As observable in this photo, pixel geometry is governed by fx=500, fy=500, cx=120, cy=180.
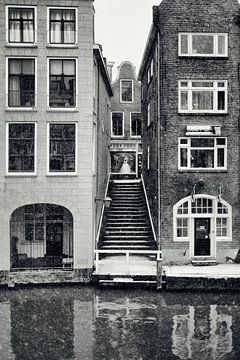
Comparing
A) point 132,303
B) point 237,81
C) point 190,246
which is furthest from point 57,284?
point 237,81

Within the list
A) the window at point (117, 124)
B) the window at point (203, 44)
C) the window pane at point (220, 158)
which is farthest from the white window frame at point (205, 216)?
the window at point (117, 124)

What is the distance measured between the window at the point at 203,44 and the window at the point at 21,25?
6.84 m

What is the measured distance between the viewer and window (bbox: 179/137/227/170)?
78.2 ft

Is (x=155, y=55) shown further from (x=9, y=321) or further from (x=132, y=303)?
(x=9, y=321)

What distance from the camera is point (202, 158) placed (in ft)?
78.4

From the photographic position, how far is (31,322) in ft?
52.7

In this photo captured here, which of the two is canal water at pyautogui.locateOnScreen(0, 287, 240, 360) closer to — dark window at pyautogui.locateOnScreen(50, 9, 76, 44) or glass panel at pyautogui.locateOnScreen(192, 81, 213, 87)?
glass panel at pyautogui.locateOnScreen(192, 81, 213, 87)

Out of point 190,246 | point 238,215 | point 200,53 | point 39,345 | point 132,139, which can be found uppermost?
point 200,53

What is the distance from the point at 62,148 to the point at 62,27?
210 inches

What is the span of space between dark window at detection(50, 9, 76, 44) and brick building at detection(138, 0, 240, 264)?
13.2 ft

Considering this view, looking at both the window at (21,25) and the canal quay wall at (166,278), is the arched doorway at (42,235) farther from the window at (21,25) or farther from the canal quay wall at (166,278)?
the window at (21,25)

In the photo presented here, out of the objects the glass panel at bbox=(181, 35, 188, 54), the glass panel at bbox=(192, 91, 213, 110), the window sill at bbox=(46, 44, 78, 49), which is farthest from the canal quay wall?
the glass panel at bbox=(181, 35, 188, 54)

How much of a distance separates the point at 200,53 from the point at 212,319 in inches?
503

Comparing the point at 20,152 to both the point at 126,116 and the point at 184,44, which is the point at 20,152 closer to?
the point at 184,44
